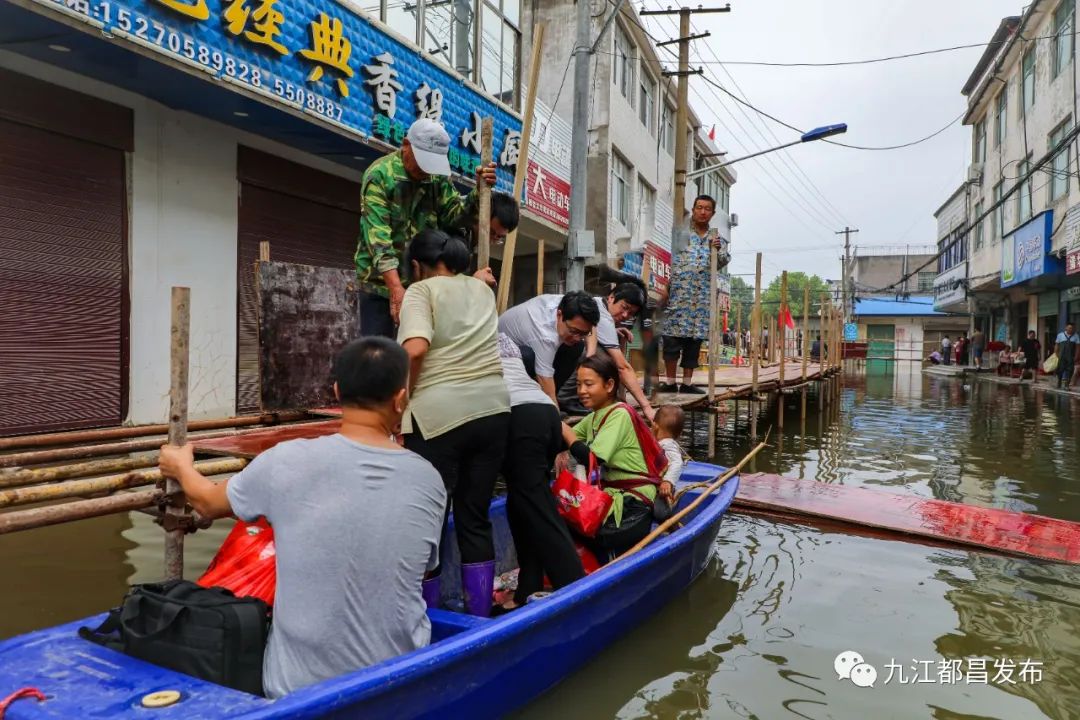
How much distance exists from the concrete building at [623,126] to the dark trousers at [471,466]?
31.1ft

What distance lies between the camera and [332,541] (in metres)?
2.01

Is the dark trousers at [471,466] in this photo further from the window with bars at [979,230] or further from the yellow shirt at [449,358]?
the window with bars at [979,230]

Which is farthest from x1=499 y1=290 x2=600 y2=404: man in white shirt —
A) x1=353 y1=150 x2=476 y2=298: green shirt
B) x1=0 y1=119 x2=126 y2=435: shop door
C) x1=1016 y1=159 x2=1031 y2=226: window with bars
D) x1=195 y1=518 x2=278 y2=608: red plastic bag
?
x1=1016 y1=159 x2=1031 y2=226: window with bars

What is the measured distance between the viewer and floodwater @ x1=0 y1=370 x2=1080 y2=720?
3215 millimetres

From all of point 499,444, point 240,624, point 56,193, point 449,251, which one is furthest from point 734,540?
point 56,193

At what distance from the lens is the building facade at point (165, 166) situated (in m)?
5.49

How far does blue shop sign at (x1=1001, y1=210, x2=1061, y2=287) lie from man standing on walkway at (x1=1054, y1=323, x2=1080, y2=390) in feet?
5.34

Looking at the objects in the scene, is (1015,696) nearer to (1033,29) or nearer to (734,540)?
(734,540)

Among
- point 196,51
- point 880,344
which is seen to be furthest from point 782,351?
point 880,344

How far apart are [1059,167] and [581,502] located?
67.1 feet

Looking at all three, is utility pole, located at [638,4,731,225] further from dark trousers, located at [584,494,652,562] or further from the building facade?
dark trousers, located at [584,494,652,562]

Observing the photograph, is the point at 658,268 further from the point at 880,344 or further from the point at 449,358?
the point at 880,344

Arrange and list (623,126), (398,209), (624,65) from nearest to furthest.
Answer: (398,209)
(623,126)
(624,65)

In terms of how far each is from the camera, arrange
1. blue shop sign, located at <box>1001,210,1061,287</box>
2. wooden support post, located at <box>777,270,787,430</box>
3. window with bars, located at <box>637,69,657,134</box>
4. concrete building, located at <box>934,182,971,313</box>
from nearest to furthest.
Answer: wooden support post, located at <box>777,270,787,430</box> → blue shop sign, located at <box>1001,210,1061,287</box> → window with bars, located at <box>637,69,657,134</box> → concrete building, located at <box>934,182,971,313</box>
